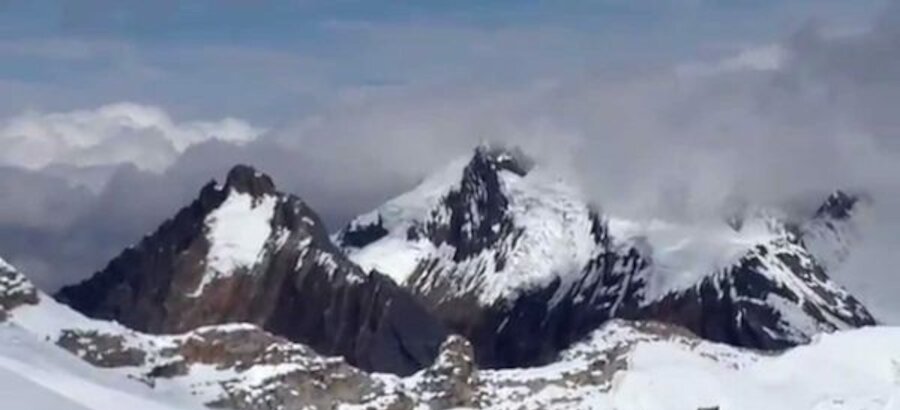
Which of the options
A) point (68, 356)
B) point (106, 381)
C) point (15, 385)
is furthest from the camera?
point (68, 356)

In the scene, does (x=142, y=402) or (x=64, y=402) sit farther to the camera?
(x=142, y=402)

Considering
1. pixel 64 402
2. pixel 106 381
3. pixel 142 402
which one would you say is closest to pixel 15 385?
pixel 64 402

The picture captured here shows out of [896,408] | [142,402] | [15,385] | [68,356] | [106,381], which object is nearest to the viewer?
→ [15,385]

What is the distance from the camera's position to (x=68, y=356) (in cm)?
11281

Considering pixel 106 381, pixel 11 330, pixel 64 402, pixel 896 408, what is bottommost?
pixel 64 402

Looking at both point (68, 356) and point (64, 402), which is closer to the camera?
point (64, 402)

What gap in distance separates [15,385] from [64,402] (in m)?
1.79

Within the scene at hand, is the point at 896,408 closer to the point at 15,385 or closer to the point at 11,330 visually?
the point at 11,330

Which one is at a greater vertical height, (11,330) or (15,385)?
(11,330)

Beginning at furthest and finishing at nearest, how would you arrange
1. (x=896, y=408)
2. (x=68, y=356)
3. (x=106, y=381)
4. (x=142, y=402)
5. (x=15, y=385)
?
(x=896, y=408) < (x=68, y=356) < (x=106, y=381) < (x=142, y=402) < (x=15, y=385)

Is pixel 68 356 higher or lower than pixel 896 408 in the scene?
lower

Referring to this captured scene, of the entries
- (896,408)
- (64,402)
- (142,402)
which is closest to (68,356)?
(142,402)

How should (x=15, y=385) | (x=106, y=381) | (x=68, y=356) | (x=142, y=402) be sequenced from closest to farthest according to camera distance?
(x=15, y=385) → (x=142, y=402) → (x=106, y=381) → (x=68, y=356)

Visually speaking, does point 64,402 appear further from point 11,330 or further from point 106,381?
point 11,330
